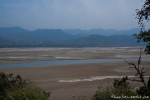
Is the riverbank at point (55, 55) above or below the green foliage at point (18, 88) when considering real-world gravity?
below

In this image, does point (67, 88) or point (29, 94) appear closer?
point (29, 94)

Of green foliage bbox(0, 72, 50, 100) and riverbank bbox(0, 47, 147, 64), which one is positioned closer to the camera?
green foliage bbox(0, 72, 50, 100)

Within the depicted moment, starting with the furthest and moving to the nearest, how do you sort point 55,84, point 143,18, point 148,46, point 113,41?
point 113,41, point 55,84, point 148,46, point 143,18

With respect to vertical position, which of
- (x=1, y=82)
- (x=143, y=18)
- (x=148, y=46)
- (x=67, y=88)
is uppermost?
(x=143, y=18)

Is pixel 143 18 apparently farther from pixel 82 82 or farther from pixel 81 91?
pixel 82 82

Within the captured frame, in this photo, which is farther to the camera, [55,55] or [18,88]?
[55,55]

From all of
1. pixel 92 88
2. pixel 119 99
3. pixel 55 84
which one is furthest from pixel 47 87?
pixel 119 99

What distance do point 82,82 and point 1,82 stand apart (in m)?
8.98

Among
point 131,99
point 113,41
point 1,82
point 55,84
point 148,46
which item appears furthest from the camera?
point 113,41

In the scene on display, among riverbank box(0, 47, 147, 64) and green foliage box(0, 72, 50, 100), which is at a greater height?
green foliage box(0, 72, 50, 100)

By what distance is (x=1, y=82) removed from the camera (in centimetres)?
1084

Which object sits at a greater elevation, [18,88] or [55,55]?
[18,88]

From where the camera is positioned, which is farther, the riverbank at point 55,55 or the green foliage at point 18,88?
the riverbank at point 55,55

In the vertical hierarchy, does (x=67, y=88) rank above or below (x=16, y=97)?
below
